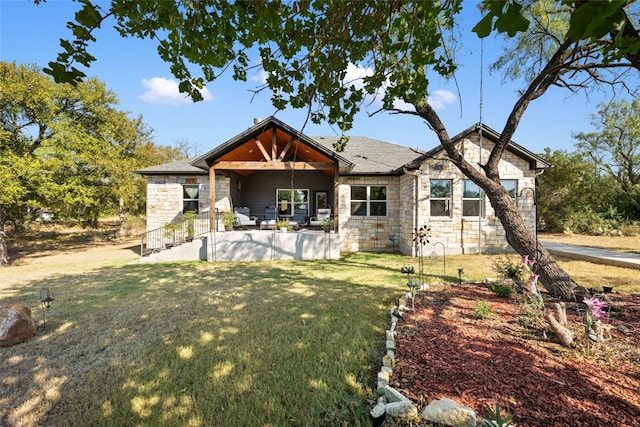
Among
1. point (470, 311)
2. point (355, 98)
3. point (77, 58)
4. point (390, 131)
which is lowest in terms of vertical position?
point (470, 311)

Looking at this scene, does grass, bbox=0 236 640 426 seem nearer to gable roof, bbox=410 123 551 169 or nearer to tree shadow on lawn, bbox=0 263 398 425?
tree shadow on lawn, bbox=0 263 398 425

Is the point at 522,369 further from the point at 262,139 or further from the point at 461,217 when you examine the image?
the point at 262,139

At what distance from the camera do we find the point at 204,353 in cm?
378

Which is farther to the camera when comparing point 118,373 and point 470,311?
point 470,311

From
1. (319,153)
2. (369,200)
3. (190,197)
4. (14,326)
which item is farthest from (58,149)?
(369,200)

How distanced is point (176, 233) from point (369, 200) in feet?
30.0

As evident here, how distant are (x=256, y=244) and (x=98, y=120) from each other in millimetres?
13890

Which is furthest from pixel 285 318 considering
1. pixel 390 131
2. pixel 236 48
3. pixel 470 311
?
pixel 390 131

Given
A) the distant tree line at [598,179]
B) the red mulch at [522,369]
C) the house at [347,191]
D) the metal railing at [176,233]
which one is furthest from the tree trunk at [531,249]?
the distant tree line at [598,179]

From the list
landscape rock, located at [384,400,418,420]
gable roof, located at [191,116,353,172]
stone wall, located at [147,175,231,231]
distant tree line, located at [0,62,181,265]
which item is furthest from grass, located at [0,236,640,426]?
distant tree line, located at [0,62,181,265]

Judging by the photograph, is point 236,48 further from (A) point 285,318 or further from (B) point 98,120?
(B) point 98,120

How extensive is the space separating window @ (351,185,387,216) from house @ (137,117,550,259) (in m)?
0.05

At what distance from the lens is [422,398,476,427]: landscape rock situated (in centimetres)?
218

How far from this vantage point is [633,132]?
1980cm
